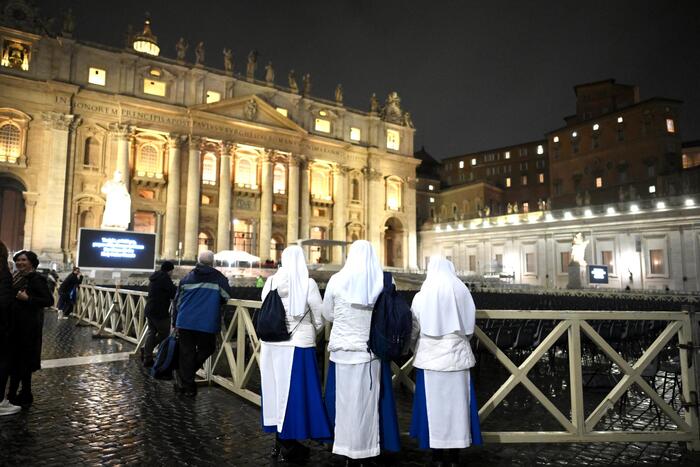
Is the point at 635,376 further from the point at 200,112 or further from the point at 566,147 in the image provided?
the point at 566,147

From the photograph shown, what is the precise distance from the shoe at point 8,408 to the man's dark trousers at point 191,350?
6.43 ft

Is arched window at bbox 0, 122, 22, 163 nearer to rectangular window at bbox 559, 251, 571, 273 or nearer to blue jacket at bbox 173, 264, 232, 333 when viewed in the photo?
blue jacket at bbox 173, 264, 232, 333

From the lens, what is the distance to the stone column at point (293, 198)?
45281 mm

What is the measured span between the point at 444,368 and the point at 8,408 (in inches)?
215

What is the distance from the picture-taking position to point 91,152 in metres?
36.7

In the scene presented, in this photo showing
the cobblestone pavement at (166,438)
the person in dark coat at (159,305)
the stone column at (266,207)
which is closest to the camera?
the cobblestone pavement at (166,438)

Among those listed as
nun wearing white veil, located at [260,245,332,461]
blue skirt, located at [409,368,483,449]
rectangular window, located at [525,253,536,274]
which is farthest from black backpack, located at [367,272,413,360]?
rectangular window, located at [525,253,536,274]

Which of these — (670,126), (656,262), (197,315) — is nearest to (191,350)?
(197,315)

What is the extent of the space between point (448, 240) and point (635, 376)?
48437mm

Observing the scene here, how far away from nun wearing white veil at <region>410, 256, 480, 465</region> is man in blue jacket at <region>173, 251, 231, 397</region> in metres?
3.37

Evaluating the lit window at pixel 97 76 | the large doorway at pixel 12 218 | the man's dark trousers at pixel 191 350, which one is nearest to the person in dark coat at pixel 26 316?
the man's dark trousers at pixel 191 350

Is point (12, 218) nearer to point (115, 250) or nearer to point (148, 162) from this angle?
point (148, 162)

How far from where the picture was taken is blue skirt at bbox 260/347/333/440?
163 inches

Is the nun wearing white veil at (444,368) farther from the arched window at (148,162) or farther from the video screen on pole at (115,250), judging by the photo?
the arched window at (148,162)
